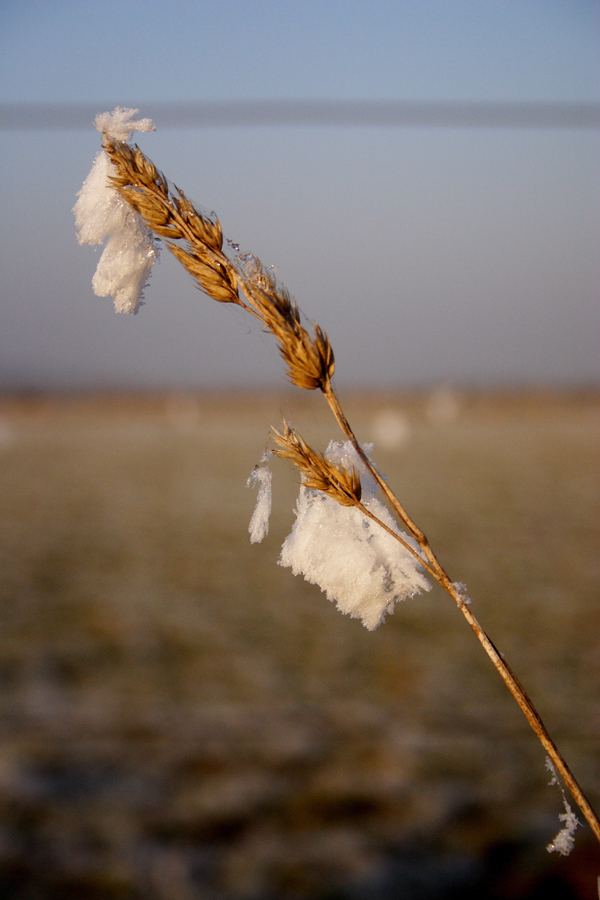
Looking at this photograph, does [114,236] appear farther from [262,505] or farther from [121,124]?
[262,505]

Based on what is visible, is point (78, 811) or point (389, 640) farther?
point (389, 640)

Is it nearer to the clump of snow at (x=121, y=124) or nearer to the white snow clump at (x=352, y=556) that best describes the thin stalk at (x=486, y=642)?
the white snow clump at (x=352, y=556)

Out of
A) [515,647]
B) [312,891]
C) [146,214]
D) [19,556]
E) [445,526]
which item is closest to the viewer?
[146,214]

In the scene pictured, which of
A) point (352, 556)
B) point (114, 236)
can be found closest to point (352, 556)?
point (352, 556)

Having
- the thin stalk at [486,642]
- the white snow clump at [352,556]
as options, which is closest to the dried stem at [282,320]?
the thin stalk at [486,642]

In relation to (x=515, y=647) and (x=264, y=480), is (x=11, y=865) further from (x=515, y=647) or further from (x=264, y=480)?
(x=515, y=647)

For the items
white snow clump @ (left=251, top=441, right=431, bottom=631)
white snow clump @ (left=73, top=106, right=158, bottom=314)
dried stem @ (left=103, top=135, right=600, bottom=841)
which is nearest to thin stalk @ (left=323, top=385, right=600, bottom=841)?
dried stem @ (left=103, top=135, right=600, bottom=841)

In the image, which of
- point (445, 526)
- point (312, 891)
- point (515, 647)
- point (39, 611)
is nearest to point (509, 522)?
point (445, 526)

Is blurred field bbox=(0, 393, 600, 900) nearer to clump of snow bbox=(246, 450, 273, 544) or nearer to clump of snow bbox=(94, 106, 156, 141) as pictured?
clump of snow bbox=(246, 450, 273, 544)
